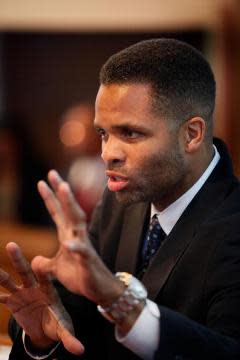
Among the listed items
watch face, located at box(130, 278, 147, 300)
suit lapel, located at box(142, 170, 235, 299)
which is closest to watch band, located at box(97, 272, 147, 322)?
watch face, located at box(130, 278, 147, 300)

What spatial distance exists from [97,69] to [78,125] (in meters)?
0.70

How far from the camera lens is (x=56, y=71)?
4.95m

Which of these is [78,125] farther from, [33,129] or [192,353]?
[192,353]

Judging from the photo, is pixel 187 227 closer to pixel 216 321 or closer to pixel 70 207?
pixel 216 321

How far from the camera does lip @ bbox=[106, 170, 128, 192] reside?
1.32 metres

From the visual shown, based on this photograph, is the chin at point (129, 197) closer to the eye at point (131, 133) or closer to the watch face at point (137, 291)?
the eye at point (131, 133)

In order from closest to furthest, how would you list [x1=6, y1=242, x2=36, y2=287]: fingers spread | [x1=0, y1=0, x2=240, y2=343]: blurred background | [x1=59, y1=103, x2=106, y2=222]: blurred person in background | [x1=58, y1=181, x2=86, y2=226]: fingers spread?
[x1=58, y1=181, x2=86, y2=226]: fingers spread → [x1=6, y1=242, x2=36, y2=287]: fingers spread → [x1=59, y1=103, x2=106, y2=222]: blurred person in background → [x1=0, y1=0, x2=240, y2=343]: blurred background

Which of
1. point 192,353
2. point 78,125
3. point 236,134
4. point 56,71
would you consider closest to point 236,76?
point 236,134

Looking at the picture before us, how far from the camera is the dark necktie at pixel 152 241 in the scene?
4.75 feet

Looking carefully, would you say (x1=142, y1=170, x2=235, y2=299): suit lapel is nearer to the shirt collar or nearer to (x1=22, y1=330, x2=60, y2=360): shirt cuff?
the shirt collar

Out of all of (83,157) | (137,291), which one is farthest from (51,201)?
(83,157)

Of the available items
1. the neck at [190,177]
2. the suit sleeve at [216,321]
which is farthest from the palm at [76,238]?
the neck at [190,177]

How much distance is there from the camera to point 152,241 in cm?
146

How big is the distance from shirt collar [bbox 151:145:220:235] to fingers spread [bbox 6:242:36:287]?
0.31 m
